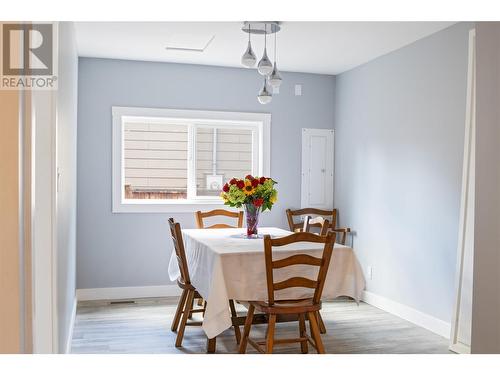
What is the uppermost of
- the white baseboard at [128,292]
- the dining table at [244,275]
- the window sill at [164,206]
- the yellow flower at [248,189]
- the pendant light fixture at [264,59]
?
the pendant light fixture at [264,59]

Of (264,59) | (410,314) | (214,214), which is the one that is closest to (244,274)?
(264,59)

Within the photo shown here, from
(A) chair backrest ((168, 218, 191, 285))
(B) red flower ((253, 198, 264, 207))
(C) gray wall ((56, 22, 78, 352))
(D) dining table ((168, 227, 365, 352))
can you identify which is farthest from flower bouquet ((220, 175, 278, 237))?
(C) gray wall ((56, 22, 78, 352))

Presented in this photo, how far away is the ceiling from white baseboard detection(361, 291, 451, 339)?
7.69 ft

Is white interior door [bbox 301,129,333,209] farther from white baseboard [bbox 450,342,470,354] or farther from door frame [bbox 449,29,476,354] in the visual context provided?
white baseboard [bbox 450,342,470,354]

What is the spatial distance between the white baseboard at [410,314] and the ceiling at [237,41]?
234 centimetres

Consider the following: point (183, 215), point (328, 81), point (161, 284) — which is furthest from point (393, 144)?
point (161, 284)

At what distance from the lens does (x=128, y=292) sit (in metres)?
5.34

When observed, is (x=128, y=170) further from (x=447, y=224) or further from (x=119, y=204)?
(x=447, y=224)

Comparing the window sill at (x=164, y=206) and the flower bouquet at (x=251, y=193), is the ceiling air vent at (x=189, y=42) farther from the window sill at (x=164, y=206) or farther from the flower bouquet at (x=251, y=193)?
the window sill at (x=164, y=206)

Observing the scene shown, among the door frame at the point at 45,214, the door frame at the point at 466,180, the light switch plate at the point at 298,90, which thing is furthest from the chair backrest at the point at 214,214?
the door frame at the point at 45,214

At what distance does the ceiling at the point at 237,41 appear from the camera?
4.09 metres

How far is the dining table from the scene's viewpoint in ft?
10.3

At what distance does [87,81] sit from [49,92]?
3.11 meters

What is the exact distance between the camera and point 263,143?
574 cm
